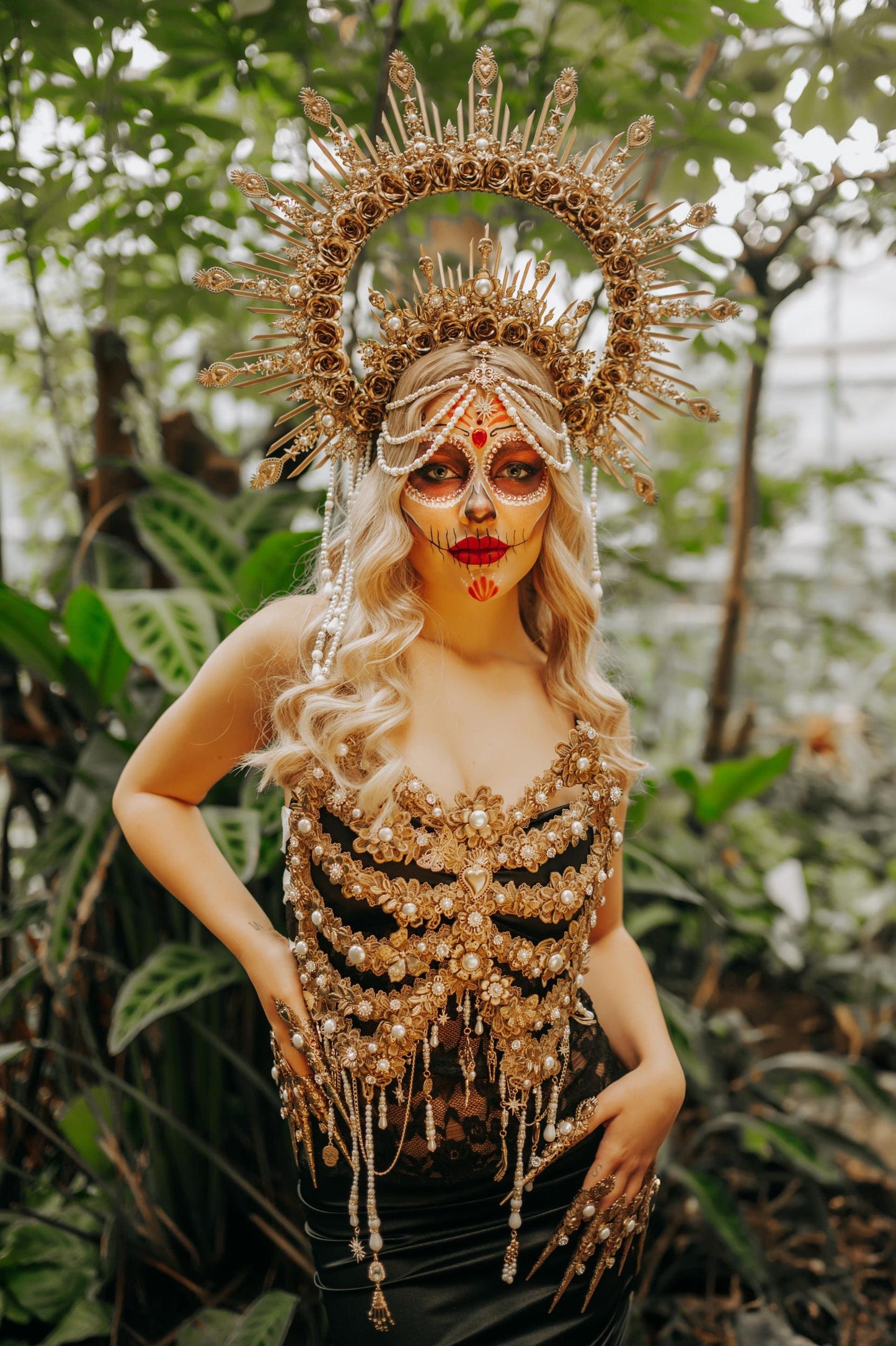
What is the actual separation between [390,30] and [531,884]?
146cm

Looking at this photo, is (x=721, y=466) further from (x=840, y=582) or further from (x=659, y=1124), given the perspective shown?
(x=659, y=1124)

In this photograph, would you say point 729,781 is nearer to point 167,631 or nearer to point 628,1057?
point 628,1057

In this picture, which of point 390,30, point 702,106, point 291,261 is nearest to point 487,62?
point 291,261

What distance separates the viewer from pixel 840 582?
4664 millimetres

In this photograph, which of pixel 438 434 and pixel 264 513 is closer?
pixel 438 434

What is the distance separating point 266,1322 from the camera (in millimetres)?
1503

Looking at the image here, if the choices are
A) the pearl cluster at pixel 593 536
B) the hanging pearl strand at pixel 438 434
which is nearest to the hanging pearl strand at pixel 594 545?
the pearl cluster at pixel 593 536

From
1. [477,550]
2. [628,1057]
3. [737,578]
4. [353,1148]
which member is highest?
[737,578]

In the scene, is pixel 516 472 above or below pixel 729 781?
above

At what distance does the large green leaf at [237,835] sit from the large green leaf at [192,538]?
1.53 feet

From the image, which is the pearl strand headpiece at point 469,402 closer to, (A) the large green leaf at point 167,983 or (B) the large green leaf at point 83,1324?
(A) the large green leaf at point 167,983

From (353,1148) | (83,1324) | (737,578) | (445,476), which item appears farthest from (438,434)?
(737,578)

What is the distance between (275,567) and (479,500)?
2.32 ft

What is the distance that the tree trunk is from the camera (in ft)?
8.59
